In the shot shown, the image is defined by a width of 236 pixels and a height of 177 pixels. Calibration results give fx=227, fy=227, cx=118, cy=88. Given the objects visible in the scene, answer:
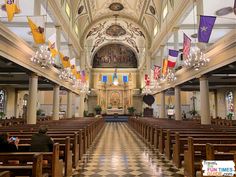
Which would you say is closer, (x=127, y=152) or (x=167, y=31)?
(x=127, y=152)

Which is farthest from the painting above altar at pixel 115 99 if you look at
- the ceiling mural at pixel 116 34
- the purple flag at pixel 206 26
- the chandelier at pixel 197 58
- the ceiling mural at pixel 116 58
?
the purple flag at pixel 206 26

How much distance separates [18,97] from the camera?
25484 mm

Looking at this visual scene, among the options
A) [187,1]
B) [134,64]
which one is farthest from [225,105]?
[134,64]

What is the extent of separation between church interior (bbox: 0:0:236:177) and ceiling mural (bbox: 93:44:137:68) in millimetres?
168

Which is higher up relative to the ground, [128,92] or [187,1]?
[187,1]

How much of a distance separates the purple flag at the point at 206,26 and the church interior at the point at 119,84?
39 millimetres

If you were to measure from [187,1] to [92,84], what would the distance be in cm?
2611

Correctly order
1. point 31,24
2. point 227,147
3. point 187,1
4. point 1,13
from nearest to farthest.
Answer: point 227,147, point 31,24, point 187,1, point 1,13

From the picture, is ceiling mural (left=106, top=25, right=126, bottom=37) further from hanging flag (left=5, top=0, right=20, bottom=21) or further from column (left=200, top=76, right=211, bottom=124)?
hanging flag (left=5, top=0, right=20, bottom=21)

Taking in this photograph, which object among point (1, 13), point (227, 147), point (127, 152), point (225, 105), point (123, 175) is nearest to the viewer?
point (227, 147)

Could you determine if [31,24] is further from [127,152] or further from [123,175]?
[123,175]

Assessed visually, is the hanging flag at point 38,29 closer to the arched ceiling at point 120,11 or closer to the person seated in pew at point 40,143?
the person seated in pew at point 40,143

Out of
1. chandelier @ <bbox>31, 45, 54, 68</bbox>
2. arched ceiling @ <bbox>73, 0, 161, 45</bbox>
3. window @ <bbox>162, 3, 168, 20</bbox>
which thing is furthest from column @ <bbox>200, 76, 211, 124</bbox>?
arched ceiling @ <bbox>73, 0, 161, 45</bbox>

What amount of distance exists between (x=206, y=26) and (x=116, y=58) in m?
29.3
